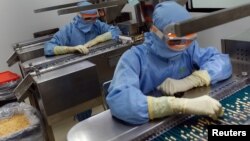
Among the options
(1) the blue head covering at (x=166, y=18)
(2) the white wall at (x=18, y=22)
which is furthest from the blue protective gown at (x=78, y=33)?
(1) the blue head covering at (x=166, y=18)

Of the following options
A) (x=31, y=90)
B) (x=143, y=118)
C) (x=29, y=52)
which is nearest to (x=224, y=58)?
(x=143, y=118)

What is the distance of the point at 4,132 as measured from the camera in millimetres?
2059

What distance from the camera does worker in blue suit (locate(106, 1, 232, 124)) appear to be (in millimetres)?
1080

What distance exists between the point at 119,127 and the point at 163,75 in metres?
0.43

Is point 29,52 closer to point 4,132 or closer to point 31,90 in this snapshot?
point 31,90

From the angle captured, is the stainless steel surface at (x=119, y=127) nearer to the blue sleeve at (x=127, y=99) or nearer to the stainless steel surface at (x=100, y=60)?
the blue sleeve at (x=127, y=99)

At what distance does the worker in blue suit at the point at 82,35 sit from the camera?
2.62m

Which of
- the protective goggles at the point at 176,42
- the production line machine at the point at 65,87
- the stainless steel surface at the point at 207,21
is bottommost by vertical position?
the production line machine at the point at 65,87

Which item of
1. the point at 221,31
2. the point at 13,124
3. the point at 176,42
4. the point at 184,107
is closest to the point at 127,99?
the point at 184,107

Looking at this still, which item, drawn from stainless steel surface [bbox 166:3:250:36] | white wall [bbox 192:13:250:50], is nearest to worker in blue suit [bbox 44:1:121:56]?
white wall [bbox 192:13:250:50]

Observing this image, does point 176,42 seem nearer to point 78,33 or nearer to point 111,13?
point 78,33

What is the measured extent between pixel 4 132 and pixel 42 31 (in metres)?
2.05

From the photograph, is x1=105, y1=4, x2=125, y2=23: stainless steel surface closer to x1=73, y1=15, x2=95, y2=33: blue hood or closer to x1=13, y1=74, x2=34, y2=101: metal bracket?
x1=73, y1=15, x2=95, y2=33: blue hood

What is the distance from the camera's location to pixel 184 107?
1063mm
